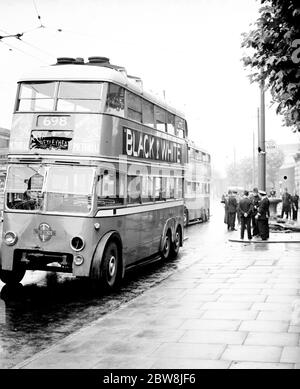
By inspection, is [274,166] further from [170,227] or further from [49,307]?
[49,307]

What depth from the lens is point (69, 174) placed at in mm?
9602

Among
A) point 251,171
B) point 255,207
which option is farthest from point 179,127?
point 251,171

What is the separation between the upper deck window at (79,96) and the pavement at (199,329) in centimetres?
363

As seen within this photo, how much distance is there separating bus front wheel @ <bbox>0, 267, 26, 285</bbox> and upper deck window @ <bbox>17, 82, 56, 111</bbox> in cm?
308

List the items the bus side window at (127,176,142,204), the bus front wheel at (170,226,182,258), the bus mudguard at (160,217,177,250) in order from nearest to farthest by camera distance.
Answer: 1. the bus side window at (127,176,142,204)
2. the bus mudguard at (160,217,177,250)
3. the bus front wheel at (170,226,182,258)

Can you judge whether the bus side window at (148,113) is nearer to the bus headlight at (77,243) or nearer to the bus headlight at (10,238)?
the bus headlight at (77,243)

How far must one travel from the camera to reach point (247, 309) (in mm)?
7840

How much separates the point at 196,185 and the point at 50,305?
2076 cm

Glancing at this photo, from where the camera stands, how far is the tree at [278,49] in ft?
26.1

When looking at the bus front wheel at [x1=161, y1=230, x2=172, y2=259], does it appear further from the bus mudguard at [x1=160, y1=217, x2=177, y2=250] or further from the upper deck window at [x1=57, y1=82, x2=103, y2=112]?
the upper deck window at [x1=57, y1=82, x2=103, y2=112]

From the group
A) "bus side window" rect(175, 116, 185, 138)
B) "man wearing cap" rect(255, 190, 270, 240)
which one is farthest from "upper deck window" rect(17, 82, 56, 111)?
"man wearing cap" rect(255, 190, 270, 240)

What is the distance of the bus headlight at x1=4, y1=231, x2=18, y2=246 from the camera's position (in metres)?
9.66
